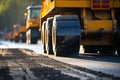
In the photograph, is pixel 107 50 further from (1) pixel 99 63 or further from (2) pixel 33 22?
(2) pixel 33 22

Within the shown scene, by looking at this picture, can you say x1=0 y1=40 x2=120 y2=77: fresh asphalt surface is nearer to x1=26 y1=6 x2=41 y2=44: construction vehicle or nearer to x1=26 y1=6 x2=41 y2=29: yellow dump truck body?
x1=26 y1=6 x2=41 y2=29: yellow dump truck body

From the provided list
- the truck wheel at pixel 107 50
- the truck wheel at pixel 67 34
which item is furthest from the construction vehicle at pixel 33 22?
the truck wheel at pixel 67 34

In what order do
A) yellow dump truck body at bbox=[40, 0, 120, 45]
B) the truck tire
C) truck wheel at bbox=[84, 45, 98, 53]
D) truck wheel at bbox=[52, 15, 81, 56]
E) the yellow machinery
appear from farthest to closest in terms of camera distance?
the truck tire < truck wheel at bbox=[84, 45, 98, 53] < yellow dump truck body at bbox=[40, 0, 120, 45] < the yellow machinery < truck wheel at bbox=[52, 15, 81, 56]

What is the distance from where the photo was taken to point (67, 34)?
16.1 m

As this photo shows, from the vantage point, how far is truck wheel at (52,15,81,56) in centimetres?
1598

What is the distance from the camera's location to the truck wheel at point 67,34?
16.0 metres

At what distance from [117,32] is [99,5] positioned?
110 cm

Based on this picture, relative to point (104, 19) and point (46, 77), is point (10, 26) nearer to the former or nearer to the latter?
point (104, 19)

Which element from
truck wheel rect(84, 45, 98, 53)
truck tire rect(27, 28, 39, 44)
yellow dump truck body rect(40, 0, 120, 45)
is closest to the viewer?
yellow dump truck body rect(40, 0, 120, 45)

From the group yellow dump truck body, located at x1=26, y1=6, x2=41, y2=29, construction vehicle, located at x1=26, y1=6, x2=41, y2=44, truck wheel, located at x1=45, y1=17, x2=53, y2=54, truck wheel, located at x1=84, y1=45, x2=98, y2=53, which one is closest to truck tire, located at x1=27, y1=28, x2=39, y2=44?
construction vehicle, located at x1=26, y1=6, x2=41, y2=44

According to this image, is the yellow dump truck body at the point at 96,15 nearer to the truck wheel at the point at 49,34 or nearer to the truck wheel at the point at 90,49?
the truck wheel at the point at 90,49

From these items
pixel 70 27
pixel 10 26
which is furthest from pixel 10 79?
pixel 10 26

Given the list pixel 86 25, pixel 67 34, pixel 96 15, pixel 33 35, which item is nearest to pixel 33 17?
pixel 33 35

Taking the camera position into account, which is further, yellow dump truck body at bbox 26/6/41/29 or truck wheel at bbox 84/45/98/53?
yellow dump truck body at bbox 26/6/41/29
